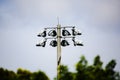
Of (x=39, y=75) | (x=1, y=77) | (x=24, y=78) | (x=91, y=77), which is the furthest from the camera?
(x=1, y=77)

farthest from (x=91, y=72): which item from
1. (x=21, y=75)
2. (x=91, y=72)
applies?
(x=21, y=75)

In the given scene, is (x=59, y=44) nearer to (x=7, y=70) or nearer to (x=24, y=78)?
(x=24, y=78)

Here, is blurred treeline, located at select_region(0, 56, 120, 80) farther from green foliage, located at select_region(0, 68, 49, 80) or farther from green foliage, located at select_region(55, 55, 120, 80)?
green foliage, located at select_region(0, 68, 49, 80)

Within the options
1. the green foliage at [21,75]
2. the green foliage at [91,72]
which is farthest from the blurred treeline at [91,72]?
the green foliage at [21,75]

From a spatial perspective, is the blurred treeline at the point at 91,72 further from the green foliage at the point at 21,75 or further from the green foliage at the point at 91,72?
the green foliage at the point at 21,75

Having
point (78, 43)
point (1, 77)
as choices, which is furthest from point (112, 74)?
point (1, 77)

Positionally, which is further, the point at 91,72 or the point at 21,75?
the point at 21,75

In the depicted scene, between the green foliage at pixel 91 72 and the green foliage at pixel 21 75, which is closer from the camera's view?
the green foliage at pixel 91 72

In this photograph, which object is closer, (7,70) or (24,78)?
(24,78)

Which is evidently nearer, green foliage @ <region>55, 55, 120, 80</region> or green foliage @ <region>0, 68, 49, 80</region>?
green foliage @ <region>55, 55, 120, 80</region>

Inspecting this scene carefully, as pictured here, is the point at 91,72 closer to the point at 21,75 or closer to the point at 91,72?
the point at 91,72

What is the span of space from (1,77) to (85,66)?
65.5ft

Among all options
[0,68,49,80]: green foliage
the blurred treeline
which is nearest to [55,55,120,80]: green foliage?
the blurred treeline

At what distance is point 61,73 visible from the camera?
19.0 m
